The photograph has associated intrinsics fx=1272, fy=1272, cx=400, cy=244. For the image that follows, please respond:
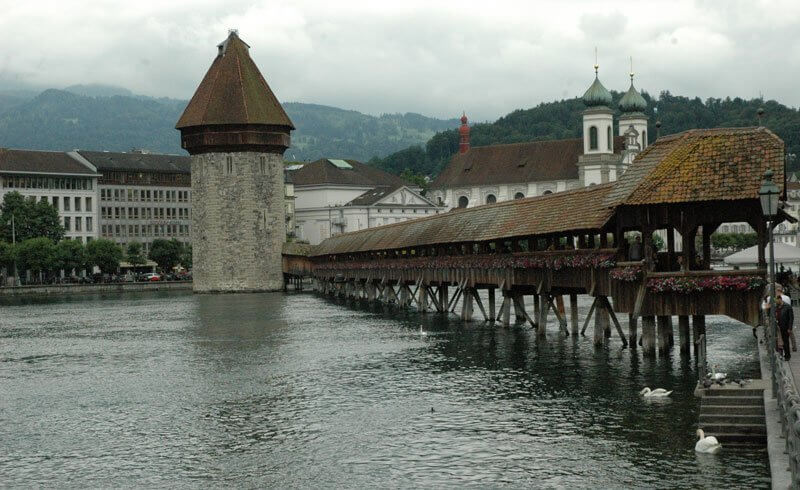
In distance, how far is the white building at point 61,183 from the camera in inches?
4685

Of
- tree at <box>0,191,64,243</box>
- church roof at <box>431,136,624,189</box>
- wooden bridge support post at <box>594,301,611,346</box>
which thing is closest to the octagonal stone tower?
tree at <box>0,191,64,243</box>

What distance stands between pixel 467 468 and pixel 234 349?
20834 mm

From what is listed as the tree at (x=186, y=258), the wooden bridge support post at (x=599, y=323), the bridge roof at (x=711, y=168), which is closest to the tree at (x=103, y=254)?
the tree at (x=186, y=258)

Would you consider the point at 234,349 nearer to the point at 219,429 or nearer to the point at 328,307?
the point at 219,429

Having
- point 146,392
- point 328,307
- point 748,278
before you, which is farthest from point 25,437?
point 328,307

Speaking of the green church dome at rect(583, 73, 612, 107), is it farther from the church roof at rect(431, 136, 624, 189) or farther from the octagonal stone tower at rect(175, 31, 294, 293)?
the octagonal stone tower at rect(175, 31, 294, 293)

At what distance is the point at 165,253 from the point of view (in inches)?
4870

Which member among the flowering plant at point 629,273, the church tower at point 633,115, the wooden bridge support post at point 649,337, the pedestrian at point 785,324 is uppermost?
the church tower at point 633,115

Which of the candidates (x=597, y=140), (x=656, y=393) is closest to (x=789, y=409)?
(x=656, y=393)

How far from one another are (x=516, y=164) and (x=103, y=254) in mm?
48122

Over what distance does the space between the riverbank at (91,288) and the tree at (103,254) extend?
7710 mm

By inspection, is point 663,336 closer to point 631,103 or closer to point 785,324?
point 785,324

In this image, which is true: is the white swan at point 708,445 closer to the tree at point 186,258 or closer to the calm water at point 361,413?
the calm water at point 361,413

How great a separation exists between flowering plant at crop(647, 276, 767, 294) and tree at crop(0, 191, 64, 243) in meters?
91.4
